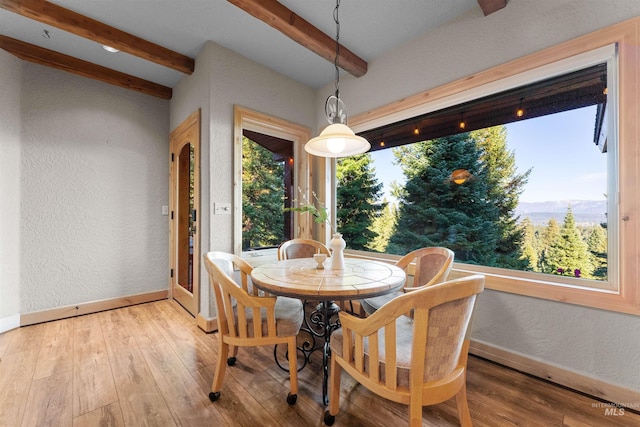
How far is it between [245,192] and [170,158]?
1460 millimetres

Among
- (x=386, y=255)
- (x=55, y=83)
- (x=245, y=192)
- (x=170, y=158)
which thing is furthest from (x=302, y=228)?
(x=55, y=83)

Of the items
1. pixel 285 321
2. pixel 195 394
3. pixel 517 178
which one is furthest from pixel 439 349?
pixel 517 178

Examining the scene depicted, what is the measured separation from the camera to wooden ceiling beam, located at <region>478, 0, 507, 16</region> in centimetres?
193

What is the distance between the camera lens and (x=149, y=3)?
84.1 inches

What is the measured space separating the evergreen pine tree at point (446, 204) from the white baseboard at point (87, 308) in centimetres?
314

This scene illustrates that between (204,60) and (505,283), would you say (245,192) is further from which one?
(505,283)

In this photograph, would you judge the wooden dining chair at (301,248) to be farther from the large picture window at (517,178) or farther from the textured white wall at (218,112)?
the large picture window at (517,178)

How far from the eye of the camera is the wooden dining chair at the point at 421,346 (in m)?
1.02

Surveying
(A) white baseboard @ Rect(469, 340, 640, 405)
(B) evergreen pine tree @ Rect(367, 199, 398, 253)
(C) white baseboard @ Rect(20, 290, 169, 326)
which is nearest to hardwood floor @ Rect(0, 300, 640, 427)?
(A) white baseboard @ Rect(469, 340, 640, 405)

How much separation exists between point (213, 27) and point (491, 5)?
2.33 meters

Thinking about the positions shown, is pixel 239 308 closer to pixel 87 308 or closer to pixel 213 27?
pixel 213 27

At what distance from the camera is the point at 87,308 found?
3000 mm

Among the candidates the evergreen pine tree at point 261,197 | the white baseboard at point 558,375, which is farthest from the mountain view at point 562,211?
the evergreen pine tree at point 261,197

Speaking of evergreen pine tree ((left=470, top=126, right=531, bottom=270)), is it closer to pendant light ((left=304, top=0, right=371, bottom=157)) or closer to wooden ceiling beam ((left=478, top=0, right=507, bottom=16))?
wooden ceiling beam ((left=478, top=0, right=507, bottom=16))
